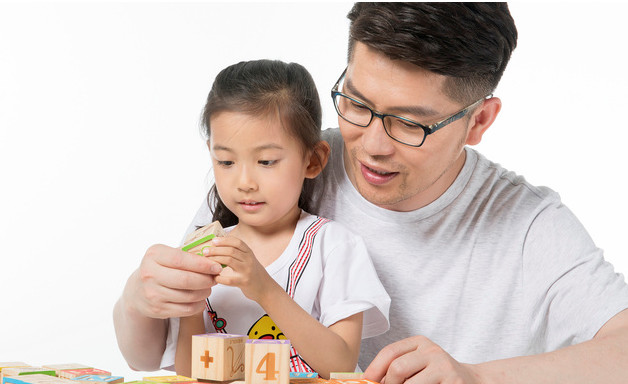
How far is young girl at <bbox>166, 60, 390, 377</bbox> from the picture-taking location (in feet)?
5.68

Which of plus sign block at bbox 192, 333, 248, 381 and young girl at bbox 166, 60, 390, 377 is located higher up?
young girl at bbox 166, 60, 390, 377

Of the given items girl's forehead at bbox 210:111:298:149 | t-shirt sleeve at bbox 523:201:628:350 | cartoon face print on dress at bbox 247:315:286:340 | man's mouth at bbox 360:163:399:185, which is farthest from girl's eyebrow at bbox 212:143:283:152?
t-shirt sleeve at bbox 523:201:628:350

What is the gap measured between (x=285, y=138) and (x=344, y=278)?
380mm

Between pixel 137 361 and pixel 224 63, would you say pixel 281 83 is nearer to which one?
pixel 137 361

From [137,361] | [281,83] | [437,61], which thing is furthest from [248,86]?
[137,361]

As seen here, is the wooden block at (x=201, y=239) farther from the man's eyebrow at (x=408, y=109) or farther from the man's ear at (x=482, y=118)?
the man's ear at (x=482, y=118)

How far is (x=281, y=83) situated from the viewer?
1847 mm

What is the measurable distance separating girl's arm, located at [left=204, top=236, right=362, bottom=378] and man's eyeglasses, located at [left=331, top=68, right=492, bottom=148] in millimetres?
475

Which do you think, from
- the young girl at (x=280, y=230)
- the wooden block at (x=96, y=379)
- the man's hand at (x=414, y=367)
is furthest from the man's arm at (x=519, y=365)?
the wooden block at (x=96, y=379)

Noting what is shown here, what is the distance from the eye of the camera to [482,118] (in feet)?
6.73

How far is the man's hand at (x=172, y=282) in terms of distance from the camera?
150 cm

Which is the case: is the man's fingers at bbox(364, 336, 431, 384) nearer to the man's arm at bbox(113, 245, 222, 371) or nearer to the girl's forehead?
the man's arm at bbox(113, 245, 222, 371)

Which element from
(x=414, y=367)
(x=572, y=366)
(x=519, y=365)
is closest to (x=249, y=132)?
(x=414, y=367)

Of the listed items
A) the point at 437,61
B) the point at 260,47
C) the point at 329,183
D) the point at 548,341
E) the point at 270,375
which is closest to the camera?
the point at 270,375
